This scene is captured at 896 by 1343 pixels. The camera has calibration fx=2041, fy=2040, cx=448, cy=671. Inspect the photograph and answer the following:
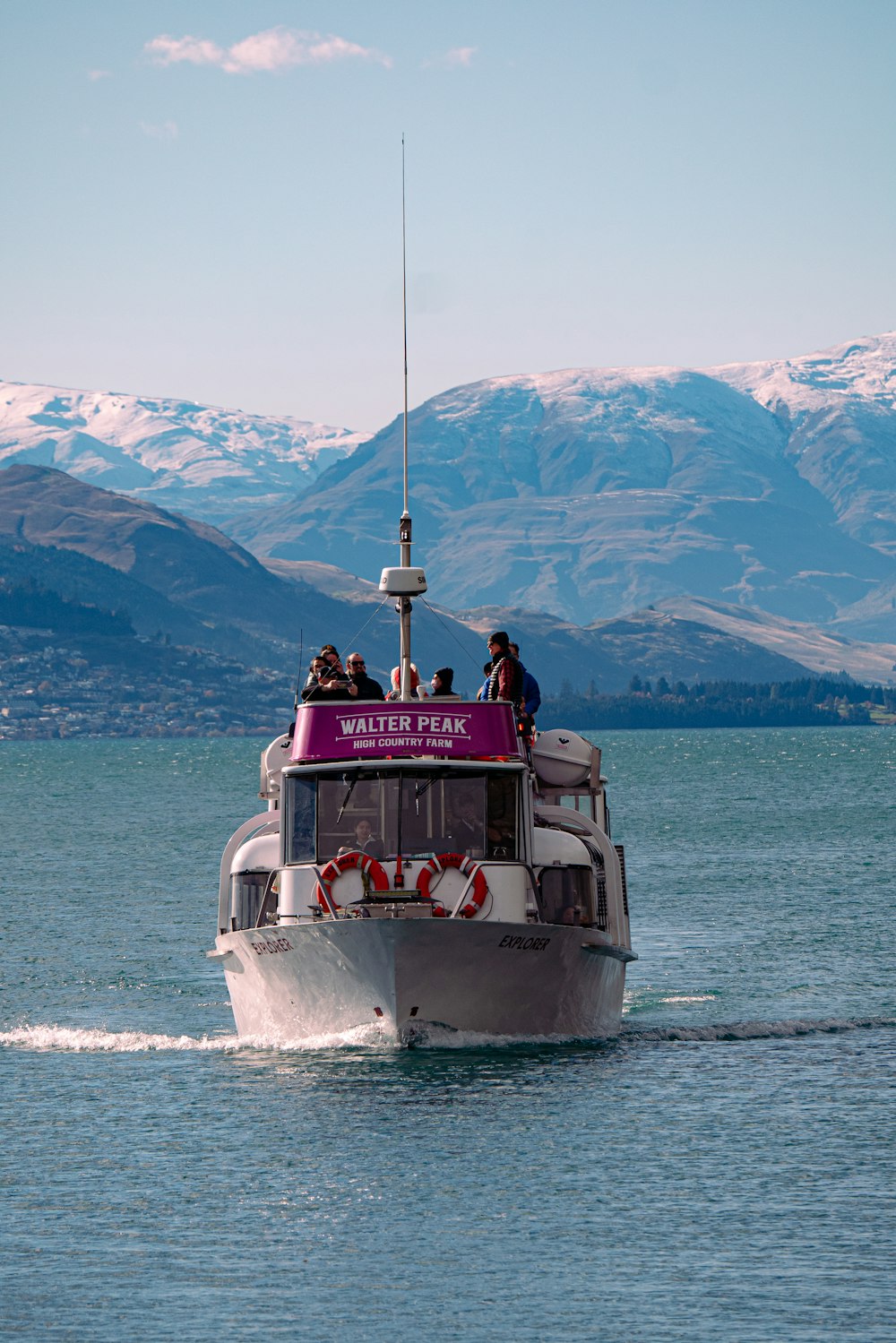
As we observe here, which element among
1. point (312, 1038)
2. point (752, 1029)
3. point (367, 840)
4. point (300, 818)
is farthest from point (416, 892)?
point (752, 1029)

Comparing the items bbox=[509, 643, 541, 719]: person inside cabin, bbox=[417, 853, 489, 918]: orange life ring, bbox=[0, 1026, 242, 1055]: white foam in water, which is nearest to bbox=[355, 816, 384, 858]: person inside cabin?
bbox=[417, 853, 489, 918]: orange life ring

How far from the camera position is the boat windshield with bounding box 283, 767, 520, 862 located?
32.8 m

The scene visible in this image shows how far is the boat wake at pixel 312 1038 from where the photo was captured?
3306 centimetres

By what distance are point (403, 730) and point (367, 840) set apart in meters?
1.86

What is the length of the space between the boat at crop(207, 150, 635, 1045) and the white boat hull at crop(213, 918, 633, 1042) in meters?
0.03

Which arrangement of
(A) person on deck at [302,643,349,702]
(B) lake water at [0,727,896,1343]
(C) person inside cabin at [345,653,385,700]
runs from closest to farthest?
(B) lake water at [0,727,896,1343] < (A) person on deck at [302,643,349,702] < (C) person inside cabin at [345,653,385,700]

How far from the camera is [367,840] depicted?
32781mm

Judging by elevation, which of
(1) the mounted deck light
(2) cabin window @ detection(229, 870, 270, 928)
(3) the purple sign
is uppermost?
(1) the mounted deck light

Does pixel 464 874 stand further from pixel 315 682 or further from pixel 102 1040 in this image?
pixel 102 1040

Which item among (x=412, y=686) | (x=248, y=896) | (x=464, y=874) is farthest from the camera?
(x=248, y=896)

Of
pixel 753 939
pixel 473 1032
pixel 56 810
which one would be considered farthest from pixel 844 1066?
pixel 56 810

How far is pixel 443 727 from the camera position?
32.9 metres

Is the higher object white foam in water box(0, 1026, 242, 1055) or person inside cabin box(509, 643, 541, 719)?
person inside cabin box(509, 643, 541, 719)

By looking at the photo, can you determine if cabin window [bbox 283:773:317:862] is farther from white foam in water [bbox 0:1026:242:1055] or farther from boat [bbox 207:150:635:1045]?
white foam in water [bbox 0:1026:242:1055]
